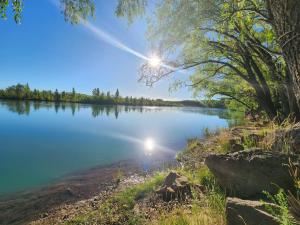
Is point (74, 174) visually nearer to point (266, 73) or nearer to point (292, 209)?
point (292, 209)

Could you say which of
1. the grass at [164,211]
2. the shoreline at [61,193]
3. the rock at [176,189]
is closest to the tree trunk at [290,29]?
the grass at [164,211]

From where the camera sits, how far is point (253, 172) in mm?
4320

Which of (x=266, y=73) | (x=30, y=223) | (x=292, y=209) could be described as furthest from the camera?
(x=266, y=73)

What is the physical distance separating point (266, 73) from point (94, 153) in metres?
13.5

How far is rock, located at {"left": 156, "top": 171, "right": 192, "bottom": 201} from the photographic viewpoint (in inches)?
253

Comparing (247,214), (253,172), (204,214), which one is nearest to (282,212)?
(247,214)

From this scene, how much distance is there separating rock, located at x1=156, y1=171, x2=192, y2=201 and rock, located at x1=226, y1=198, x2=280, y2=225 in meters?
2.87

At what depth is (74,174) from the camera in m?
12.2

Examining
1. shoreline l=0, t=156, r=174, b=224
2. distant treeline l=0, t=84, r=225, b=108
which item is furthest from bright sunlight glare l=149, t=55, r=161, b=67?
distant treeline l=0, t=84, r=225, b=108

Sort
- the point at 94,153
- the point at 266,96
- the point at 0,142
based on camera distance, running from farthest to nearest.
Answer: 1. the point at 0,142
2. the point at 94,153
3. the point at 266,96

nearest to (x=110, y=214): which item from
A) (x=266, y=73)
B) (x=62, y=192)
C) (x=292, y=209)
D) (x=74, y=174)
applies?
(x=62, y=192)

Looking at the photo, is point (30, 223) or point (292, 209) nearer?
point (292, 209)

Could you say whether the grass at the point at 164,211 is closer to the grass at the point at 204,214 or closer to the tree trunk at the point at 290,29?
the grass at the point at 204,214

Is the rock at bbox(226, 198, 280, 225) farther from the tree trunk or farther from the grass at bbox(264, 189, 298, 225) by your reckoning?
the tree trunk
